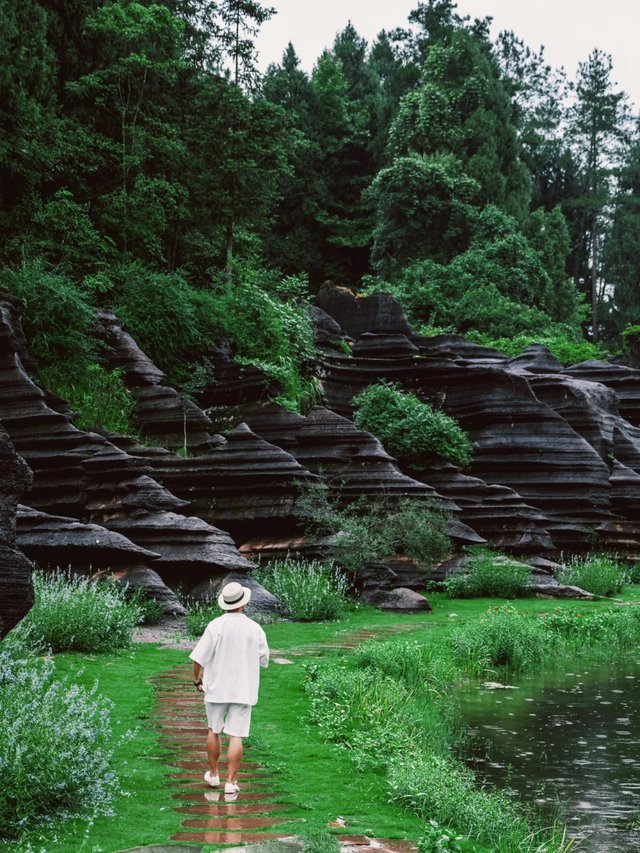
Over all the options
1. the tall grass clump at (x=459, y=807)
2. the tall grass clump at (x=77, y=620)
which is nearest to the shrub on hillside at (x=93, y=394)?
the tall grass clump at (x=77, y=620)

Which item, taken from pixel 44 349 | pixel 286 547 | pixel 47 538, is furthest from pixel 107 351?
pixel 47 538

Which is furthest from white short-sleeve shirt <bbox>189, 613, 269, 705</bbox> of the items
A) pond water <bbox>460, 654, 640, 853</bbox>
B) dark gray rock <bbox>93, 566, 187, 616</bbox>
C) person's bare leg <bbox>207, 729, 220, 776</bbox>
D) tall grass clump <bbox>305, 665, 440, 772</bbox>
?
dark gray rock <bbox>93, 566, 187, 616</bbox>

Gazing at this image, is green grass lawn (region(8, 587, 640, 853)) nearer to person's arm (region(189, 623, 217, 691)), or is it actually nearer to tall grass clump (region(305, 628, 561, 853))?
tall grass clump (region(305, 628, 561, 853))

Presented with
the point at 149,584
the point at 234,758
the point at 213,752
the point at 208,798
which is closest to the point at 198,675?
the point at 213,752

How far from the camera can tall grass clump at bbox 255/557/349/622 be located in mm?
19031

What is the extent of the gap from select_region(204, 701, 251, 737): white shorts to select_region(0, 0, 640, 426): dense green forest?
18.0 m

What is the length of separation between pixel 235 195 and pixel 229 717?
27.3 meters

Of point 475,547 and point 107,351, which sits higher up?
point 107,351

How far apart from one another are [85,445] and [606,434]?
1655 cm

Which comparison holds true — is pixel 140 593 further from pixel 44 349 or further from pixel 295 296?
pixel 295 296

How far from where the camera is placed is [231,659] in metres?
7.67

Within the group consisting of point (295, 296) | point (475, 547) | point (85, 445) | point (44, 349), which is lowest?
point (475, 547)

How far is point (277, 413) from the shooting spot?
2600cm

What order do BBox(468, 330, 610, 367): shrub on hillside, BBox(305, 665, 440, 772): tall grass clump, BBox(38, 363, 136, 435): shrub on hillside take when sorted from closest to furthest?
BBox(305, 665, 440, 772): tall grass clump
BBox(38, 363, 136, 435): shrub on hillside
BBox(468, 330, 610, 367): shrub on hillside
